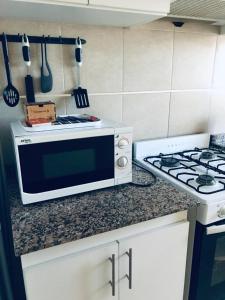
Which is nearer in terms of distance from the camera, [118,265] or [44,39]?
[118,265]

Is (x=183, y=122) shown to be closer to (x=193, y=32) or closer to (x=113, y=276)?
(x=193, y=32)

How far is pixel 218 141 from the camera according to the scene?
5.25 feet

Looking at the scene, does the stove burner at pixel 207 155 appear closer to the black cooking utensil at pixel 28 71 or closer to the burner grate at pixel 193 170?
the burner grate at pixel 193 170

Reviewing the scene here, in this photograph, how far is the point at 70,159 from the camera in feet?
3.07

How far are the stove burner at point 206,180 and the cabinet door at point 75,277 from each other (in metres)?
0.46

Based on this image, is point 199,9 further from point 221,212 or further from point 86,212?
point 86,212

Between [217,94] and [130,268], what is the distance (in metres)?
1.20

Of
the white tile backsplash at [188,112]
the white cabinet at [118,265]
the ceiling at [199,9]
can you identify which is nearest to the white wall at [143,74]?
the white tile backsplash at [188,112]

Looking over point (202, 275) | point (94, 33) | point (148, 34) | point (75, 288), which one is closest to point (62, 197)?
point (75, 288)

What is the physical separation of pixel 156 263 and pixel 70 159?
510 millimetres

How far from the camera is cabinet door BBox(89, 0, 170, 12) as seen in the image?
0.84 metres

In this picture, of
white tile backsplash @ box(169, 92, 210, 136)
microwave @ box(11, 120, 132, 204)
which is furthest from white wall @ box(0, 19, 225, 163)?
microwave @ box(11, 120, 132, 204)

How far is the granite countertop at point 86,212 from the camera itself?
29.6 inches

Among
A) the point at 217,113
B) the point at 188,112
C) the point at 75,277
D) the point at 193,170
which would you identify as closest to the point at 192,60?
the point at 188,112
